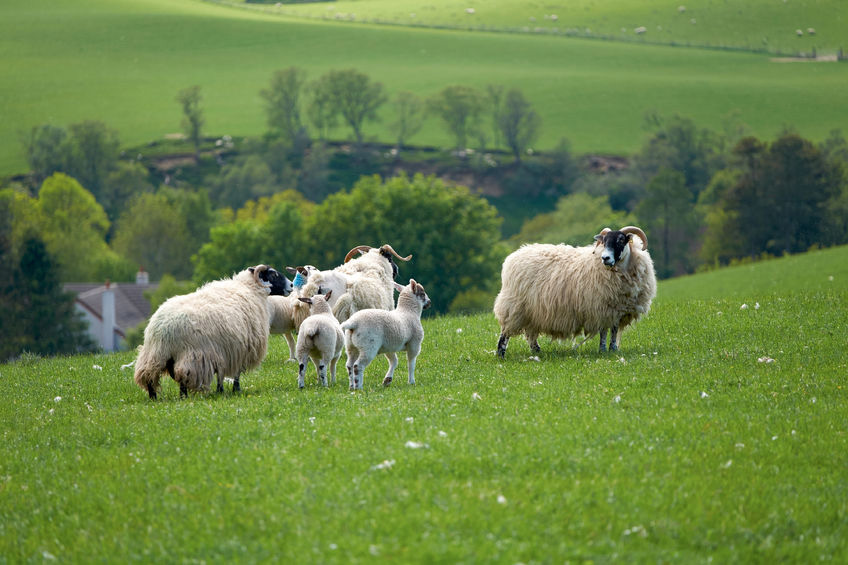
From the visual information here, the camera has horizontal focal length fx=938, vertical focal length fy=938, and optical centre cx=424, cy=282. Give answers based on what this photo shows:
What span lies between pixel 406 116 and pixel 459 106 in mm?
7825

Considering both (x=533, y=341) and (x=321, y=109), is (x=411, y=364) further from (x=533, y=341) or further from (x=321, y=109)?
(x=321, y=109)

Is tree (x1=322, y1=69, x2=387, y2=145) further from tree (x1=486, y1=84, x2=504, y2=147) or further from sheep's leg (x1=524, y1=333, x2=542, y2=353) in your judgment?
sheep's leg (x1=524, y1=333, x2=542, y2=353)

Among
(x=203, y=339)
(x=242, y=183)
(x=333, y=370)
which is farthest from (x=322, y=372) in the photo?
(x=242, y=183)

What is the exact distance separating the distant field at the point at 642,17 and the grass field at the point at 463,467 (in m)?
126

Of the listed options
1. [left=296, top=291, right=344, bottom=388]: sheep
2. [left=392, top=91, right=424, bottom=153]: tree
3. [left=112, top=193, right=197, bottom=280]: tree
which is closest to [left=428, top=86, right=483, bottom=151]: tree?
[left=392, top=91, right=424, bottom=153]: tree

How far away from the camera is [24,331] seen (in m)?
73.4

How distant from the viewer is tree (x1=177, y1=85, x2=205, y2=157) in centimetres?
13300

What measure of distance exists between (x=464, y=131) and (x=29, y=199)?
195 ft

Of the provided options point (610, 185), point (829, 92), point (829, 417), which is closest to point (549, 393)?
point (829, 417)

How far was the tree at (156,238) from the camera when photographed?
4523 inches

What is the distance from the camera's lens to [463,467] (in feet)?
31.6

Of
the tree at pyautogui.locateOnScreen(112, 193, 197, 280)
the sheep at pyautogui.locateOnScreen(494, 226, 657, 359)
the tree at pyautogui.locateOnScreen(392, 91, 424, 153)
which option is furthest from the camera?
the tree at pyautogui.locateOnScreen(392, 91, 424, 153)

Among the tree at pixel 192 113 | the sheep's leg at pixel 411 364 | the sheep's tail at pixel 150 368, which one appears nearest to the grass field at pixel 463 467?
the sheep's leg at pixel 411 364

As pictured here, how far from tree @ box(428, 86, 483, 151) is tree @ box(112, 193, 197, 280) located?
40329mm
